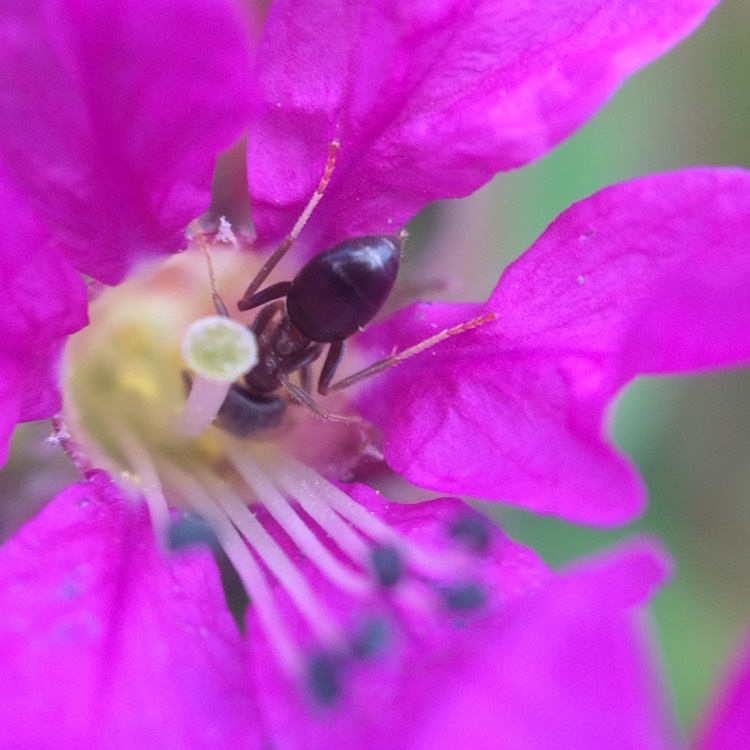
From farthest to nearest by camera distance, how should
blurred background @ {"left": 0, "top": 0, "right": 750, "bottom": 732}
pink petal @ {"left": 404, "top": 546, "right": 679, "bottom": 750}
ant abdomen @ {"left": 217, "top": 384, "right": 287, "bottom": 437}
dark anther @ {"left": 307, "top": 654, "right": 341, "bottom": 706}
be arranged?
blurred background @ {"left": 0, "top": 0, "right": 750, "bottom": 732}, ant abdomen @ {"left": 217, "top": 384, "right": 287, "bottom": 437}, dark anther @ {"left": 307, "top": 654, "right": 341, "bottom": 706}, pink petal @ {"left": 404, "top": 546, "right": 679, "bottom": 750}

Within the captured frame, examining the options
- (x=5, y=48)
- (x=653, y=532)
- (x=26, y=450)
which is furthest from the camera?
(x=653, y=532)

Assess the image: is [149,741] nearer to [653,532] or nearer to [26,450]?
[26,450]

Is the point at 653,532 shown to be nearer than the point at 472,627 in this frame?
No

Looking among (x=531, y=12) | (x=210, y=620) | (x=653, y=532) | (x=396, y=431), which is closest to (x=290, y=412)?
(x=396, y=431)

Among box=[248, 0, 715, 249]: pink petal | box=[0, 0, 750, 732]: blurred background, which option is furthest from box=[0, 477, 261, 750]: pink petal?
box=[0, 0, 750, 732]: blurred background

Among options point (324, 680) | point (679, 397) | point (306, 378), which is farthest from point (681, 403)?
point (324, 680)

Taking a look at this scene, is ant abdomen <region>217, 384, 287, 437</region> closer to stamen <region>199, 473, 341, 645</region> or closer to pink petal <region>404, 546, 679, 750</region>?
stamen <region>199, 473, 341, 645</region>
